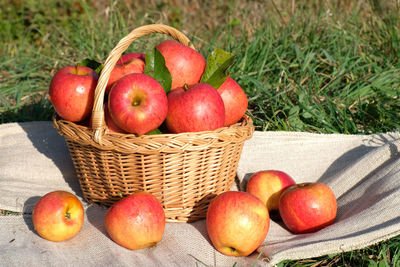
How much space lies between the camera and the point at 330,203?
1.77m

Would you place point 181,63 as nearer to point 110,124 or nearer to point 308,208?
point 110,124

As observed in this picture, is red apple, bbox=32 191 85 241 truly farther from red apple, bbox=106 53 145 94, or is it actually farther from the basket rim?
red apple, bbox=106 53 145 94

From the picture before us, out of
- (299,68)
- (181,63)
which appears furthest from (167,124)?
(299,68)

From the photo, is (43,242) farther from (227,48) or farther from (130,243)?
(227,48)

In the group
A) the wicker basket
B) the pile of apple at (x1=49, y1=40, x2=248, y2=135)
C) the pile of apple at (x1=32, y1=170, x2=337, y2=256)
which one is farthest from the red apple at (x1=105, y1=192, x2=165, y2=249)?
the pile of apple at (x1=49, y1=40, x2=248, y2=135)

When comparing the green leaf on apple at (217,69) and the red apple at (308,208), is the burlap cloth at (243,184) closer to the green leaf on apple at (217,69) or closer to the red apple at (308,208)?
the red apple at (308,208)

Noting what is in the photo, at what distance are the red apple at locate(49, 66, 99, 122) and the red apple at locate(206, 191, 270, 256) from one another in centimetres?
A: 67

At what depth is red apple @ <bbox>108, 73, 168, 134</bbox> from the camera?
1.57m

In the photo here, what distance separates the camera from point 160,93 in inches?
63.4

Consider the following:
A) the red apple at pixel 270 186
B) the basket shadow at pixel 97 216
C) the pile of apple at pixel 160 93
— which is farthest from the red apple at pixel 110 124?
the red apple at pixel 270 186

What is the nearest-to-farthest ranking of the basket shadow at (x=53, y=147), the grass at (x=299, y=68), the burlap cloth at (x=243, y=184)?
1. the burlap cloth at (x=243, y=184)
2. the basket shadow at (x=53, y=147)
3. the grass at (x=299, y=68)

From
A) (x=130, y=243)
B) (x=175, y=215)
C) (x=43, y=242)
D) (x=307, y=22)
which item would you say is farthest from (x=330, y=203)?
(x=307, y=22)

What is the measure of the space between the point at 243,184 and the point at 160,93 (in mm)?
809

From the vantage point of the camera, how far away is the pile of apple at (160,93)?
158cm
